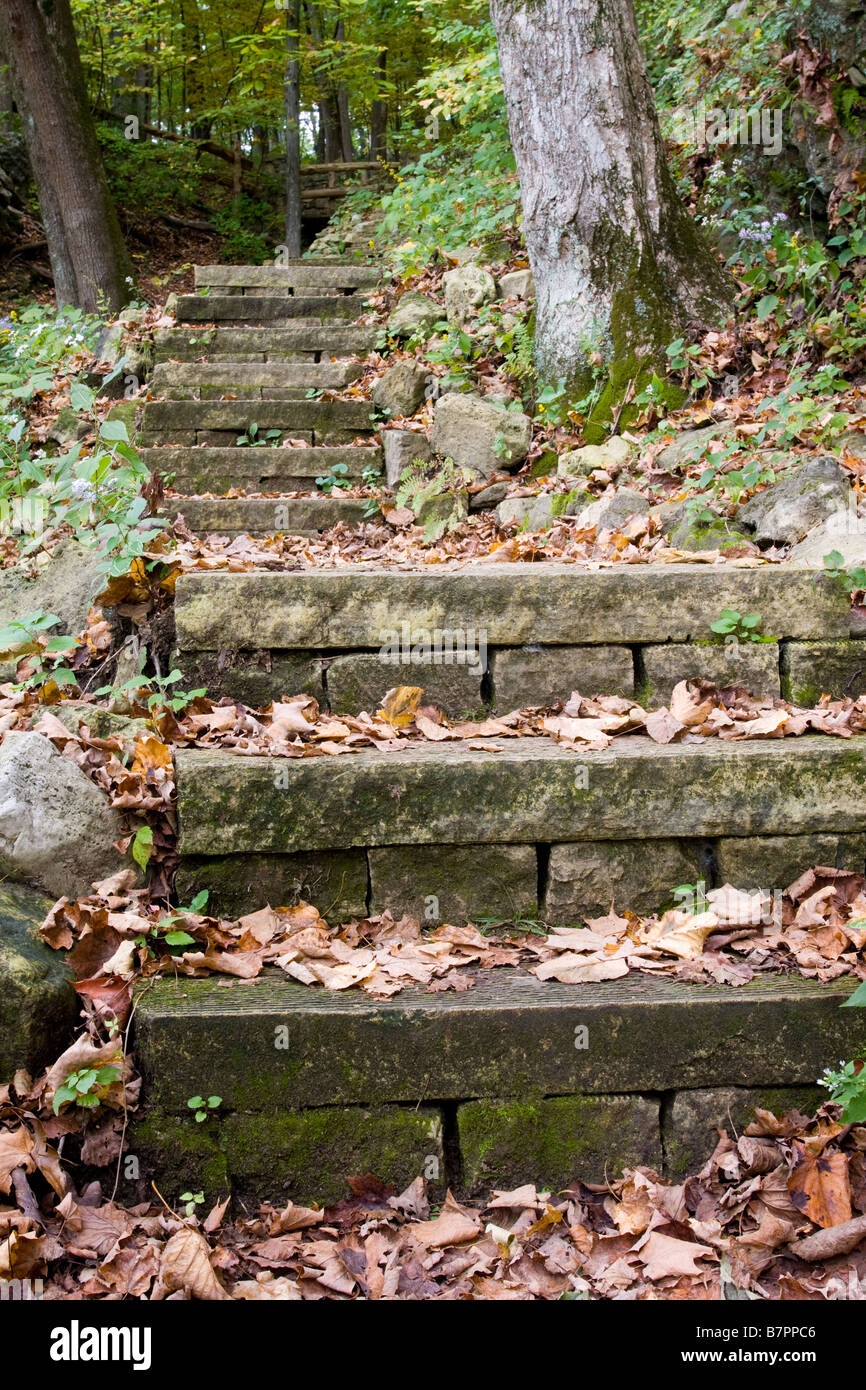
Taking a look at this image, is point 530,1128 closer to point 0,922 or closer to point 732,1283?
point 732,1283

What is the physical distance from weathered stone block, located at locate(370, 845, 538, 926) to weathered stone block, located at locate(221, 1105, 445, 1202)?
499 mm

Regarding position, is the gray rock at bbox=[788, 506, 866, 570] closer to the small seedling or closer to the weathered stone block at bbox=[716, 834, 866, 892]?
the weathered stone block at bbox=[716, 834, 866, 892]

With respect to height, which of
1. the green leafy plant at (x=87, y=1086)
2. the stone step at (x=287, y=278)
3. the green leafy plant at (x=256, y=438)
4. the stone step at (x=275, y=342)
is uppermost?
the stone step at (x=287, y=278)

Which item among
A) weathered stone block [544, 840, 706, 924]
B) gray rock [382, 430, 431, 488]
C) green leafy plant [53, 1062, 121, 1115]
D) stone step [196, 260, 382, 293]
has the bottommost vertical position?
green leafy plant [53, 1062, 121, 1115]

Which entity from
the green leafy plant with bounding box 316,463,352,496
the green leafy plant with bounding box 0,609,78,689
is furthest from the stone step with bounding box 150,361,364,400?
the green leafy plant with bounding box 0,609,78,689

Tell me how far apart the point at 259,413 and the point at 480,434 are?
1.57m

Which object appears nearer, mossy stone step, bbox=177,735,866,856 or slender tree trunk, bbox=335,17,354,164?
mossy stone step, bbox=177,735,866,856

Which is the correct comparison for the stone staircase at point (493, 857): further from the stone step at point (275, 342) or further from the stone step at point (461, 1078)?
the stone step at point (275, 342)

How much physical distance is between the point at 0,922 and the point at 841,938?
1803 mm

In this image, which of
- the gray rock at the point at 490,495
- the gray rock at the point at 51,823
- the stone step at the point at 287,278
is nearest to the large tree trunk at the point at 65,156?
the stone step at the point at 287,278

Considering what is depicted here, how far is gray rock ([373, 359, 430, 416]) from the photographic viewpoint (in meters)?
5.93

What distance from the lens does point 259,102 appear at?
1527 cm

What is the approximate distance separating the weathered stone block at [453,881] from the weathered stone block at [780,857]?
1.57 ft

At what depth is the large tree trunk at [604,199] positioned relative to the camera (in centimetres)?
500
